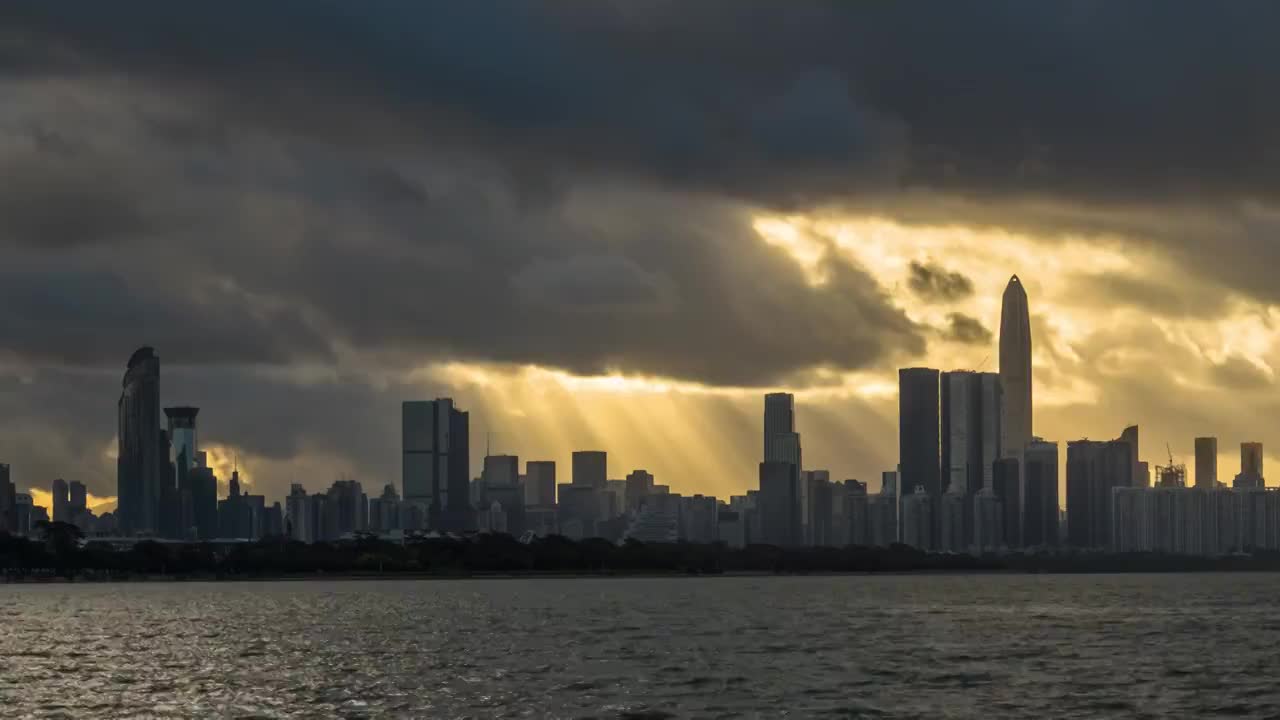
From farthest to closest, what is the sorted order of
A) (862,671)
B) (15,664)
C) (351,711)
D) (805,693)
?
(15,664) < (862,671) < (805,693) < (351,711)

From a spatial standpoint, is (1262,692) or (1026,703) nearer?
(1026,703)

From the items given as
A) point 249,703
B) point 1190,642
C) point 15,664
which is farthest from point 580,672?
point 1190,642

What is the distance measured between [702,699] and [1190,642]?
76983 mm

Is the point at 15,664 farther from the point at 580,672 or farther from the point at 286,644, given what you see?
the point at 580,672

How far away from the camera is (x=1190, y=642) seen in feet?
574

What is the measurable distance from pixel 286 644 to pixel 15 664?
1288 inches

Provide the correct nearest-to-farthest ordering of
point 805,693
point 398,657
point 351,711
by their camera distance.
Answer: point 351,711 < point 805,693 < point 398,657

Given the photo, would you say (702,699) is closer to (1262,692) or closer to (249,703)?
(249,703)

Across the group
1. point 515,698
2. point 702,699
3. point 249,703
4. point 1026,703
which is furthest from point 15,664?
point 1026,703

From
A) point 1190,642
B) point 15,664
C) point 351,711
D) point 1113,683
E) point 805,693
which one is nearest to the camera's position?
point 351,711

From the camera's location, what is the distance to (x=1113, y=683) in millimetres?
127188

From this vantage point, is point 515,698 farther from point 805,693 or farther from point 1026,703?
point 1026,703

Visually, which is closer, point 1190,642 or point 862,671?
point 862,671

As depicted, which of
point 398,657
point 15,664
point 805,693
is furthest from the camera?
point 398,657
